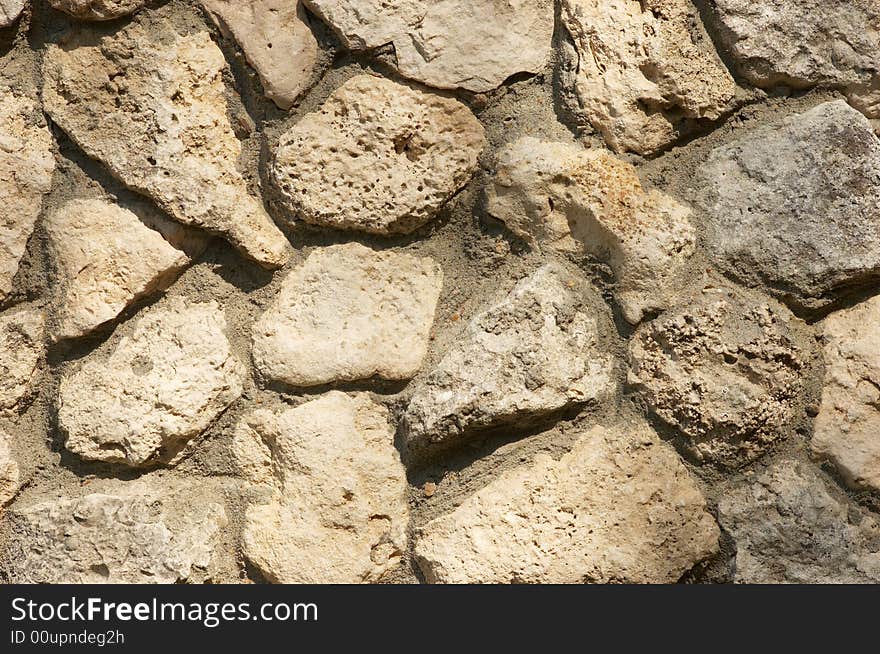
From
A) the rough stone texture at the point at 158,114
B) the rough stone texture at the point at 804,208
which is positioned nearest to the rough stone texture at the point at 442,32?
the rough stone texture at the point at 158,114

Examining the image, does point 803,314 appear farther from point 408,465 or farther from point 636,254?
point 408,465

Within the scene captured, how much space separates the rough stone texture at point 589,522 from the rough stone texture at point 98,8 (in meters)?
0.66

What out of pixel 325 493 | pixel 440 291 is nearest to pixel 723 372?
pixel 440 291

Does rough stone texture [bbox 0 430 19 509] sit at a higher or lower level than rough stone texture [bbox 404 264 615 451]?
lower

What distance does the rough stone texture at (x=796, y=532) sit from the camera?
3.50ft

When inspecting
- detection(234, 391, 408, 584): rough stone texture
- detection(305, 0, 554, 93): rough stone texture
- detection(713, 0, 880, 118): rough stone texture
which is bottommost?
detection(234, 391, 408, 584): rough stone texture

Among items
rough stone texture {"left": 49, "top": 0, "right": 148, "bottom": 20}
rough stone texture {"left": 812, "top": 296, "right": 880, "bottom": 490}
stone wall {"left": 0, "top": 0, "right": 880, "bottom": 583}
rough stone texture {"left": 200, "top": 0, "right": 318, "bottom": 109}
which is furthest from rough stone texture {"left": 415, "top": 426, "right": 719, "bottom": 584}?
rough stone texture {"left": 49, "top": 0, "right": 148, "bottom": 20}

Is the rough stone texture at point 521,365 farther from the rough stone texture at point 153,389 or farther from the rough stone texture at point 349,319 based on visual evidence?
the rough stone texture at point 153,389

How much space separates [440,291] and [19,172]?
19.4 inches

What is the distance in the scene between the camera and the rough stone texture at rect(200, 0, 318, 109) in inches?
43.6

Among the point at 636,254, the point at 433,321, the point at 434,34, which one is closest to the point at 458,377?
the point at 433,321

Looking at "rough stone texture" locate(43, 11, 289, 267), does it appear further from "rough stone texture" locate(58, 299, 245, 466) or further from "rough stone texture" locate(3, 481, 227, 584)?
"rough stone texture" locate(3, 481, 227, 584)

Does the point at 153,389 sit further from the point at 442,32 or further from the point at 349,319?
the point at 442,32

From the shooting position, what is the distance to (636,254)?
3.54 feet
